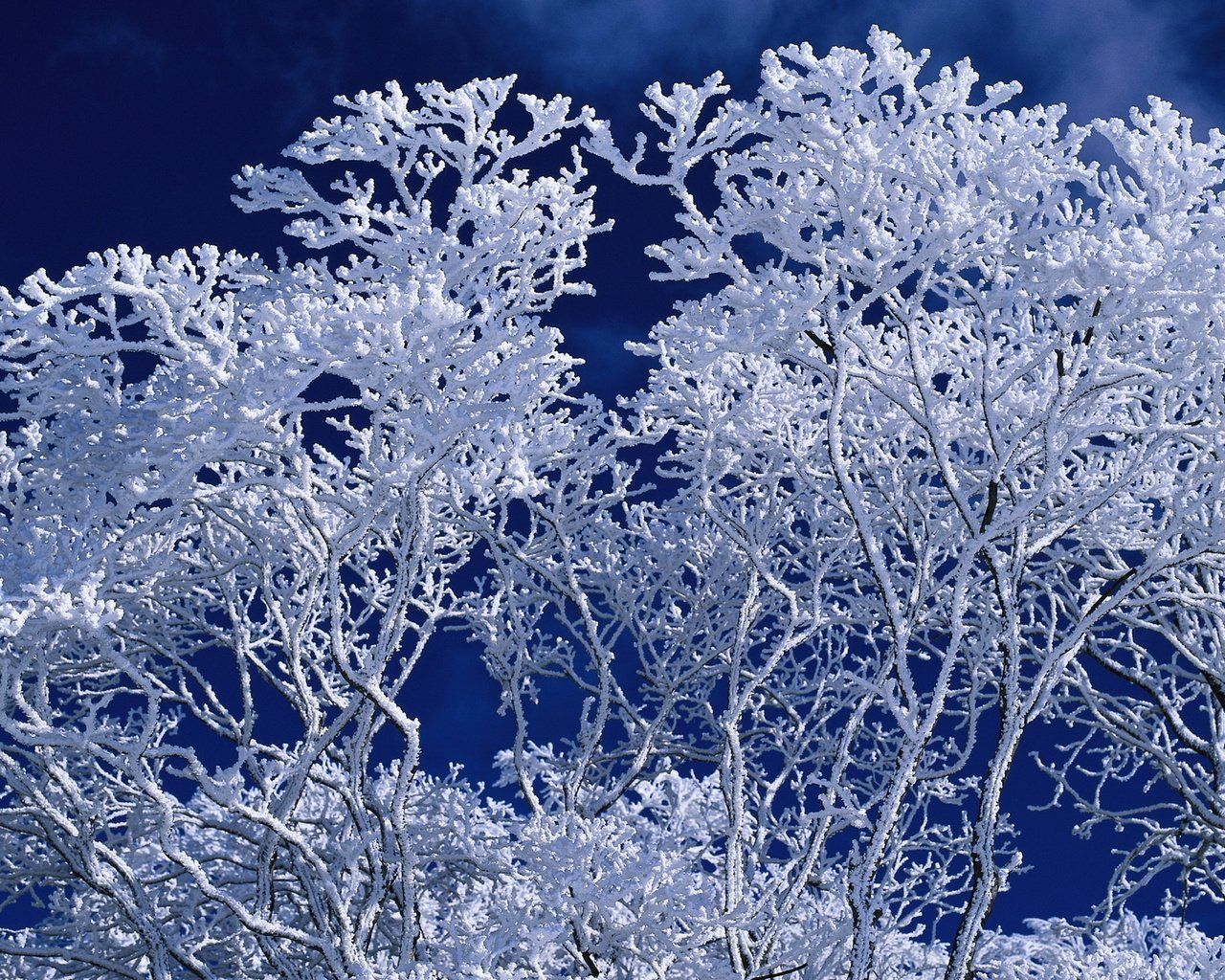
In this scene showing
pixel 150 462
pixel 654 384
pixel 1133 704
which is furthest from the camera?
pixel 1133 704

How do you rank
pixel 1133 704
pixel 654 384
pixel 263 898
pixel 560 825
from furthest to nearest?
1. pixel 1133 704
2. pixel 654 384
3. pixel 263 898
4. pixel 560 825

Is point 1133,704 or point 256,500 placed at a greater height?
point 256,500

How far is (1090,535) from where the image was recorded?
38.9ft

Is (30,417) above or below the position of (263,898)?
above

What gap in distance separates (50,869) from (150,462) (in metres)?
6.05

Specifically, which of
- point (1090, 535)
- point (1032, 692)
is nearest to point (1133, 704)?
point (1090, 535)

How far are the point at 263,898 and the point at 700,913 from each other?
381cm

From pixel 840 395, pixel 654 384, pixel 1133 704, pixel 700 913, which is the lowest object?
pixel 700 913

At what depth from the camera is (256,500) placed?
11.6 meters

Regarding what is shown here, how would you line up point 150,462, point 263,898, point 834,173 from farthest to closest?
1. point 263,898
2. point 834,173
3. point 150,462

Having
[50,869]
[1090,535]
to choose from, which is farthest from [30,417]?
[1090,535]

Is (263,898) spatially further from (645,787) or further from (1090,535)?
Result: (1090,535)

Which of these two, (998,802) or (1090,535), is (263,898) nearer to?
(998,802)

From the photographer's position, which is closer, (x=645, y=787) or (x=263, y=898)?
(x=263, y=898)
